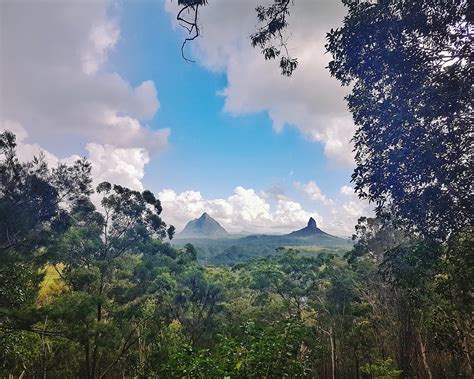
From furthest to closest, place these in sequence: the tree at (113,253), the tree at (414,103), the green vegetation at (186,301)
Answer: the tree at (113,253) → the green vegetation at (186,301) → the tree at (414,103)

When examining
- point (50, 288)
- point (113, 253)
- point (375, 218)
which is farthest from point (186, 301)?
point (375, 218)

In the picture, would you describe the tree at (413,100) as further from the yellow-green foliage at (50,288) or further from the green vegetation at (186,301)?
the yellow-green foliage at (50,288)

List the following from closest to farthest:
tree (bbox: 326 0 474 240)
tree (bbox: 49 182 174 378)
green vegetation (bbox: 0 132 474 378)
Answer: tree (bbox: 326 0 474 240) → green vegetation (bbox: 0 132 474 378) → tree (bbox: 49 182 174 378)

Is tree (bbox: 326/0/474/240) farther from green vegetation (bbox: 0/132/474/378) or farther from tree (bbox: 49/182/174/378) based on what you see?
tree (bbox: 49/182/174/378)

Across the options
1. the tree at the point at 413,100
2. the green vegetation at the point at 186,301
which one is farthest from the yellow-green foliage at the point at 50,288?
the tree at the point at 413,100

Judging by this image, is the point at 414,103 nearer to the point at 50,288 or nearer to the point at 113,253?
the point at 113,253

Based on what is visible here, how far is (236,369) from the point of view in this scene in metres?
5.19

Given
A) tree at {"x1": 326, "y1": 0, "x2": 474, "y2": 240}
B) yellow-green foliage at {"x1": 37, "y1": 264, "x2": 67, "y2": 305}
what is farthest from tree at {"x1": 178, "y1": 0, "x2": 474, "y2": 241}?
yellow-green foliage at {"x1": 37, "y1": 264, "x2": 67, "y2": 305}

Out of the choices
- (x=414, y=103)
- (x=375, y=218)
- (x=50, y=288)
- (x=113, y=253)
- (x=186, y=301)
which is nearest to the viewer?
(x=414, y=103)

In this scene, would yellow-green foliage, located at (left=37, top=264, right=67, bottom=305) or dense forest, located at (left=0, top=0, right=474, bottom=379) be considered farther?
yellow-green foliage, located at (left=37, top=264, right=67, bottom=305)

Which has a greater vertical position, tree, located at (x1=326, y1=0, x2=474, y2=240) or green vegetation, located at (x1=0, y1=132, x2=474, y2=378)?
tree, located at (x1=326, y1=0, x2=474, y2=240)

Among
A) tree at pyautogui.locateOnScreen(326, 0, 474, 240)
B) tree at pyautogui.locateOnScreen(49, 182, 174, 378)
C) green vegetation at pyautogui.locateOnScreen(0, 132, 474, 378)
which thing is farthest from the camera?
tree at pyautogui.locateOnScreen(49, 182, 174, 378)

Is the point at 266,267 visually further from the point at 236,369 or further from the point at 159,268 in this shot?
the point at 236,369

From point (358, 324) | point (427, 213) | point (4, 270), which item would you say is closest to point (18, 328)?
point (4, 270)
